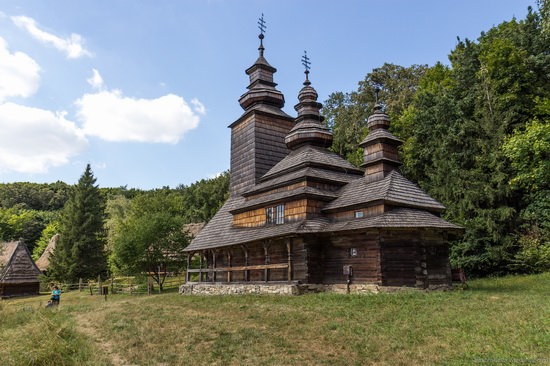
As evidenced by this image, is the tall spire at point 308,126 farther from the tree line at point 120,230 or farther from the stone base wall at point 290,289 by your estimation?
the tree line at point 120,230

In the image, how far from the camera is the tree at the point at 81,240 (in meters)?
35.9

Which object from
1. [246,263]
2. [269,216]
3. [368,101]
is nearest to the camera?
[246,263]

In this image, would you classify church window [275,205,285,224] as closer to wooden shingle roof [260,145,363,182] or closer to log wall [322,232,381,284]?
wooden shingle roof [260,145,363,182]

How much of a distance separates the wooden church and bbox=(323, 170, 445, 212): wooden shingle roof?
0.07 meters

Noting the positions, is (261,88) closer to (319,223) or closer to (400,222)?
(319,223)

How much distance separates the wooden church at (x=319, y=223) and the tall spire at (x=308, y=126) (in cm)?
7

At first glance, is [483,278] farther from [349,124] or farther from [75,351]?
[75,351]

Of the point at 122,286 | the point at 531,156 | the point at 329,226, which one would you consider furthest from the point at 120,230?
the point at 531,156

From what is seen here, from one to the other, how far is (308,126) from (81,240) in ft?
82.6

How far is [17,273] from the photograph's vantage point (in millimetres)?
34625

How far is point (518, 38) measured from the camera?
2770cm

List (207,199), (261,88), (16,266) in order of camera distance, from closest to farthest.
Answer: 1. (261,88)
2. (16,266)
3. (207,199)

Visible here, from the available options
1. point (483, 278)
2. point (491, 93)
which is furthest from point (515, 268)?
point (491, 93)

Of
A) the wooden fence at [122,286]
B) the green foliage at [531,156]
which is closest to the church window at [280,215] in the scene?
A: the wooden fence at [122,286]
